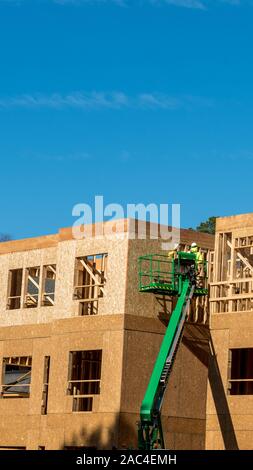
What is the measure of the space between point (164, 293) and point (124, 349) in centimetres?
223

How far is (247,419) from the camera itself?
118ft

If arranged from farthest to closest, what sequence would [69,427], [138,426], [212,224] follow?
[212,224] → [69,427] → [138,426]

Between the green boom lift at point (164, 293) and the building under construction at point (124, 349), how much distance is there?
486 millimetres

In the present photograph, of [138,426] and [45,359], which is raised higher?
[45,359]

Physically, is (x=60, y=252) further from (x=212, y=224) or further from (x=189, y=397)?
(x=212, y=224)

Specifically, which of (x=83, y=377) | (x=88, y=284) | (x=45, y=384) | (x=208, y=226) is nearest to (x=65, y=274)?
(x=88, y=284)

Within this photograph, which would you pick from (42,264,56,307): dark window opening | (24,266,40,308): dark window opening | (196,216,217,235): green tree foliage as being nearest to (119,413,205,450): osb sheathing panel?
(42,264,56,307): dark window opening

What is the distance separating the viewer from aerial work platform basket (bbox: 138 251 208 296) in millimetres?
36844

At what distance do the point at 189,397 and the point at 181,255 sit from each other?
4.96 m

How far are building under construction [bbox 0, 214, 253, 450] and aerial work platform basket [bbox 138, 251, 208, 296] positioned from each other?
0.33m

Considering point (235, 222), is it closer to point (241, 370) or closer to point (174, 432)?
point (241, 370)

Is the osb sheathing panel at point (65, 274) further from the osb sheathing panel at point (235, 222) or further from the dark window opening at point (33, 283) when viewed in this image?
the osb sheathing panel at point (235, 222)

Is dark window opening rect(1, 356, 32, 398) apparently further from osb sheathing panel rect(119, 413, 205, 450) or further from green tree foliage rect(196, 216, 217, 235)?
green tree foliage rect(196, 216, 217, 235)
